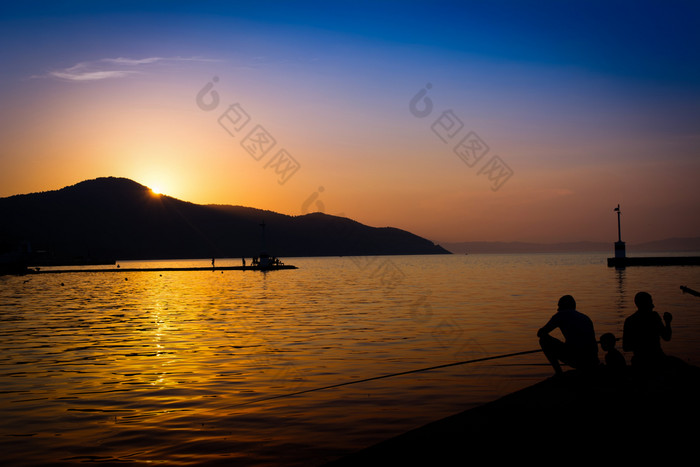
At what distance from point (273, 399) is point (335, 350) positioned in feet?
26.7

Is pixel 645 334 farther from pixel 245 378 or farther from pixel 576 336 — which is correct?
pixel 245 378

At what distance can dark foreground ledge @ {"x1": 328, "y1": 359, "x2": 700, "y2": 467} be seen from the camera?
8.05 meters

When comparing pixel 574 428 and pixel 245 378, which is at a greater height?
pixel 574 428

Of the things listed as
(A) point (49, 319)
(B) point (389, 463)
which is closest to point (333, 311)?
(A) point (49, 319)

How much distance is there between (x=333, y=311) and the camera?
133ft

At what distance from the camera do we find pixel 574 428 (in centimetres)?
924

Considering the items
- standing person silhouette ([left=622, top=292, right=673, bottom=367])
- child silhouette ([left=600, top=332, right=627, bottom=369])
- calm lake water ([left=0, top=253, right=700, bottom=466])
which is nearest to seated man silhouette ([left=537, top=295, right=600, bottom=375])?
child silhouette ([left=600, top=332, right=627, bottom=369])

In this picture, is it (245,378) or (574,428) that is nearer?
(574,428)

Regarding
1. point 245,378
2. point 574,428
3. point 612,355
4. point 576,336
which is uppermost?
point 576,336

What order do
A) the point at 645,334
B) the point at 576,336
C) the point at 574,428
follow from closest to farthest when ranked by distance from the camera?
the point at 574,428
the point at 645,334
the point at 576,336

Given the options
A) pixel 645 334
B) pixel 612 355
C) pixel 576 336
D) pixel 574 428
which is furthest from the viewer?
pixel 576 336

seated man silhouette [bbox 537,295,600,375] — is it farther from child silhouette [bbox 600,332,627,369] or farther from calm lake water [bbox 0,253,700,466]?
calm lake water [bbox 0,253,700,466]

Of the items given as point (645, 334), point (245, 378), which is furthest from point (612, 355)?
point (245, 378)

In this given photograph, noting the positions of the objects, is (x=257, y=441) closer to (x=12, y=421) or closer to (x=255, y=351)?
(x=12, y=421)
